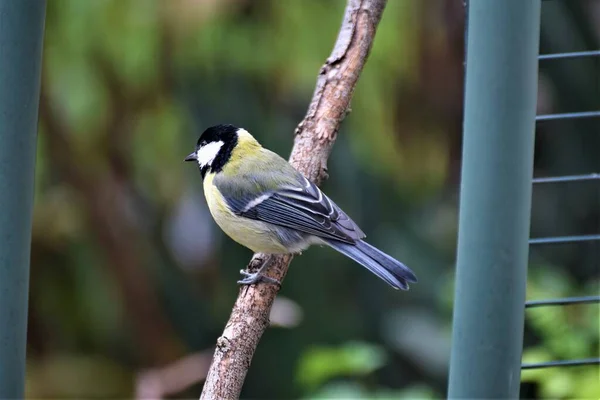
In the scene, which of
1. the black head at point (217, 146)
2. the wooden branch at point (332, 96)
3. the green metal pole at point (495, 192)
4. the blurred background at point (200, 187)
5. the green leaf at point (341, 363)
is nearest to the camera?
the green metal pole at point (495, 192)

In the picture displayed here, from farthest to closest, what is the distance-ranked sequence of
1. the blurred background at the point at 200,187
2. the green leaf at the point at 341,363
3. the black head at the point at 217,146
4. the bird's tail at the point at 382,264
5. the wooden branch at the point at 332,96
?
the blurred background at the point at 200,187, the black head at the point at 217,146, the green leaf at the point at 341,363, the wooden branch at the point at 332,96, the bird's tail at the point at 382,264

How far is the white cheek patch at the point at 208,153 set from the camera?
2.55 metres

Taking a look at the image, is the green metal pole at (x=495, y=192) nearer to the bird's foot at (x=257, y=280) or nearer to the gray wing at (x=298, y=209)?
the bird's foot at (x=257, y=280)

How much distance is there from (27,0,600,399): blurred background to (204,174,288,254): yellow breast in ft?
2.52

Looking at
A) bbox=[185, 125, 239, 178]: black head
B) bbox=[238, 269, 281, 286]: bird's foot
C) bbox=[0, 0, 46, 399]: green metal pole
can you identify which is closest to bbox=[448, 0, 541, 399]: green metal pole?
bbox=[0, 0, 46, 399]: green metal pole

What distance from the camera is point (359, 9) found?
221 cm

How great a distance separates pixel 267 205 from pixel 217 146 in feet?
0.95

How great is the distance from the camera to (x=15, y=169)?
1.23 meters

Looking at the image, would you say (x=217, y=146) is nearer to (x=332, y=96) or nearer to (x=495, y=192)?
(x=332, y=96)

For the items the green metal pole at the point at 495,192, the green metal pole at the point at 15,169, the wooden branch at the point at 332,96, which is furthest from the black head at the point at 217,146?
the green metal pole at the point at 495,192

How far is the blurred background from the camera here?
319cm

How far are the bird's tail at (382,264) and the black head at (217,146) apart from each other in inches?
20.0

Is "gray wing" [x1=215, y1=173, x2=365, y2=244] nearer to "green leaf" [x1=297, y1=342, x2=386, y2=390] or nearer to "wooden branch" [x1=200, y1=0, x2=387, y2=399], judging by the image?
"wooden branch" [x1=200, y1=0, x2=387, y2=399]

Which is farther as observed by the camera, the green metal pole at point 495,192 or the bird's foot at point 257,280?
the bird's foot at point 257,280
